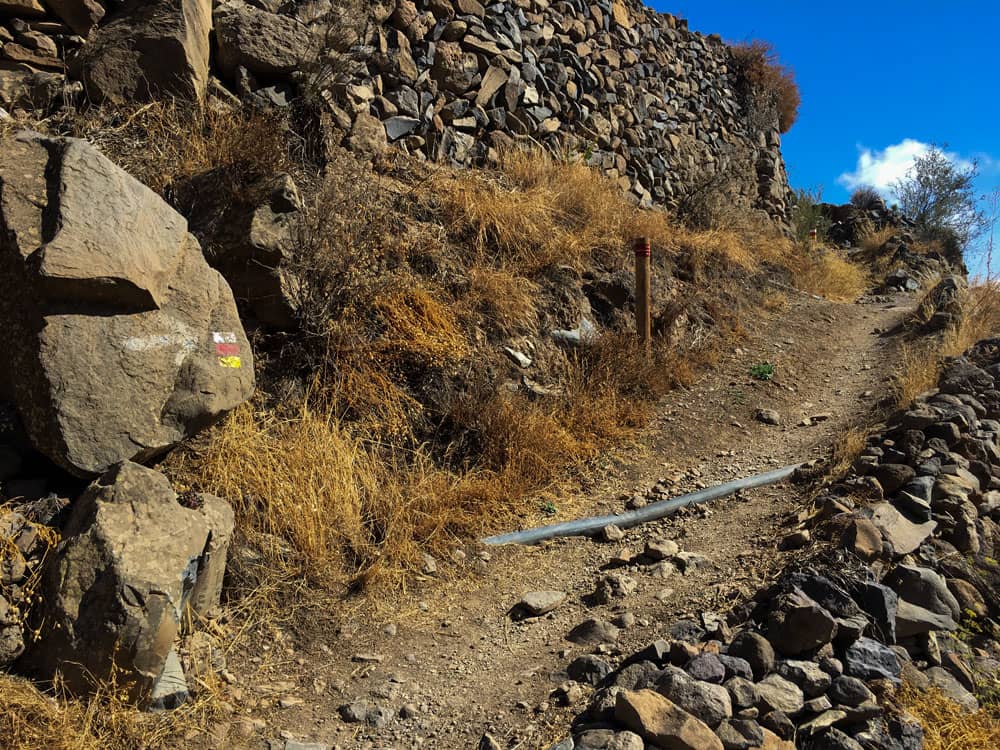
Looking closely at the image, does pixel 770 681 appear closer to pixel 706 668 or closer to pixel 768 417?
pixel 706 668

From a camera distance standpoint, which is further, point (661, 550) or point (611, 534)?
point (611, 534)

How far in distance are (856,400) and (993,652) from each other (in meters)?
3.51

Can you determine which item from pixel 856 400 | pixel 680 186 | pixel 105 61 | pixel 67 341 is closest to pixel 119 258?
pixel 67 341

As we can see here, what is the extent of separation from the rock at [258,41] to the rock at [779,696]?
5.69 metres

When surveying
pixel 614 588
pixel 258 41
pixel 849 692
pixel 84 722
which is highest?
pixel 258 41

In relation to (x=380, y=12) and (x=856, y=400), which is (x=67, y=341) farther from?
(x=856, y=400)

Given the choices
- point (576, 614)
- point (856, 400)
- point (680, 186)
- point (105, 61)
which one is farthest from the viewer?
point (680, 186)

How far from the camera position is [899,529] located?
12.2 feet

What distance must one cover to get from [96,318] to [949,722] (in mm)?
3988

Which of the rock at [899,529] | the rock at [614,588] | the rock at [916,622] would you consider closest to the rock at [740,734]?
the rock at [916,622]

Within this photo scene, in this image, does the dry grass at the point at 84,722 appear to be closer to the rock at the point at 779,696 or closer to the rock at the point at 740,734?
the rock at the point at 740,734

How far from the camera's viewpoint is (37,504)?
10.0ft

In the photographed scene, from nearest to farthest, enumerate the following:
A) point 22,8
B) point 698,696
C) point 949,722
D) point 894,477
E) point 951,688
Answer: point 698,696 → point 949,722 → point 951,688 → point 894,477 → point 22,8

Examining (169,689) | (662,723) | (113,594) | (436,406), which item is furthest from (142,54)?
(662,723)
